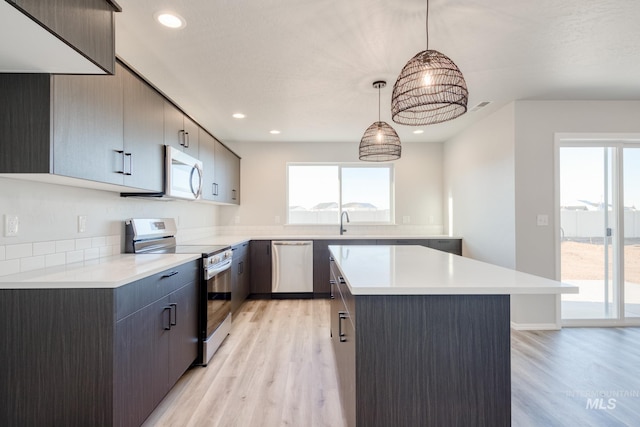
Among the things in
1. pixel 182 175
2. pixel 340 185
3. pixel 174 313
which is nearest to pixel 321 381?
pixel 174 313

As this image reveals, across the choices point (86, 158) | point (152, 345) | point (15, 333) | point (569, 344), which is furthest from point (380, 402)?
point (569, 344)

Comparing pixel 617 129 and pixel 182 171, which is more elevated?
pixel 617 129

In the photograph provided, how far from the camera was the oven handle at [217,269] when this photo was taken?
7.73 feet

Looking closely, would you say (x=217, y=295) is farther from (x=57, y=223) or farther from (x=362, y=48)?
(x=362, y=48)

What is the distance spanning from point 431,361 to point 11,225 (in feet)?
6.92

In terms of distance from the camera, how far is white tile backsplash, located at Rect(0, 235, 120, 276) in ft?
5.03

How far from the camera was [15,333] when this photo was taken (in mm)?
1355

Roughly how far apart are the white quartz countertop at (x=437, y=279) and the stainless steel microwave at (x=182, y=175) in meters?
1.50

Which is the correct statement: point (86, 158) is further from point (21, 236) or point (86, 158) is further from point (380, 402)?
point (380, 402)

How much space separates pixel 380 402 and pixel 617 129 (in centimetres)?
372

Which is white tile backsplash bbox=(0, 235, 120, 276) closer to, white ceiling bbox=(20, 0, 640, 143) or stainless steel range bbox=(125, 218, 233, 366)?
stainless steel range bbox=(125, 218, 233, 366)

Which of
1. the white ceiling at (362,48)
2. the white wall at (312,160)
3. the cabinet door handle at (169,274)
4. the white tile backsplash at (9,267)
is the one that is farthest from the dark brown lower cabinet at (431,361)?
the white wall at (312,160)

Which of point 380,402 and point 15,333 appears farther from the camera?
point 15,333
